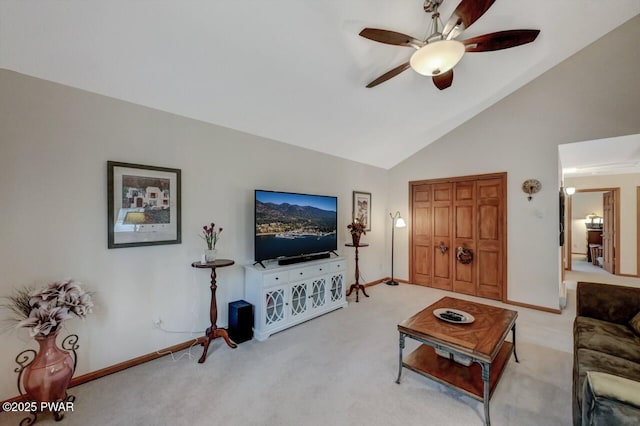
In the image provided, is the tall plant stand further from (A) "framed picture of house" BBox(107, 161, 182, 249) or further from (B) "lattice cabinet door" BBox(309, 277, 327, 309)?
(B) "lattice cabinet door" BBox(309, 277, 327, 309)

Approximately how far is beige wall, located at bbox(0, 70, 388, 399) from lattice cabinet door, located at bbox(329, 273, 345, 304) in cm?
123

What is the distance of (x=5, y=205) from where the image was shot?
5.96 ft

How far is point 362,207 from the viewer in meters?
4.79

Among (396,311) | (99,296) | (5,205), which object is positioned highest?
(5,205)

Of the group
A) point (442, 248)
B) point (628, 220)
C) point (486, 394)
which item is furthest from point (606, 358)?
point (628, 220)

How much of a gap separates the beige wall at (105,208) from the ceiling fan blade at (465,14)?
88.3 inches

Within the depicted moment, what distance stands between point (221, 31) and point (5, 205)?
200 cm

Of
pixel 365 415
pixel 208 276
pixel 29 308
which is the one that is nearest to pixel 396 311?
Answer: pixel 365 415

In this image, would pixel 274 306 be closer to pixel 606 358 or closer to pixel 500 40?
pixel 606 358

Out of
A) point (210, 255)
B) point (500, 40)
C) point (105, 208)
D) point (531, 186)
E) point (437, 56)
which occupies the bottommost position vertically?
point (210, 255)

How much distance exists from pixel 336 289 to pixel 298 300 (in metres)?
0.73

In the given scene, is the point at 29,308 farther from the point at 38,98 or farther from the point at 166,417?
the point at 38,98

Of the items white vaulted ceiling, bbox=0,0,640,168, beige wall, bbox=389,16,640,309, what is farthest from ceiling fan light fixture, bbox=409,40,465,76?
beige wall, bbox=389,16,640,309

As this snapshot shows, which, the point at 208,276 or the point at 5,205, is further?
the point at 208,276
